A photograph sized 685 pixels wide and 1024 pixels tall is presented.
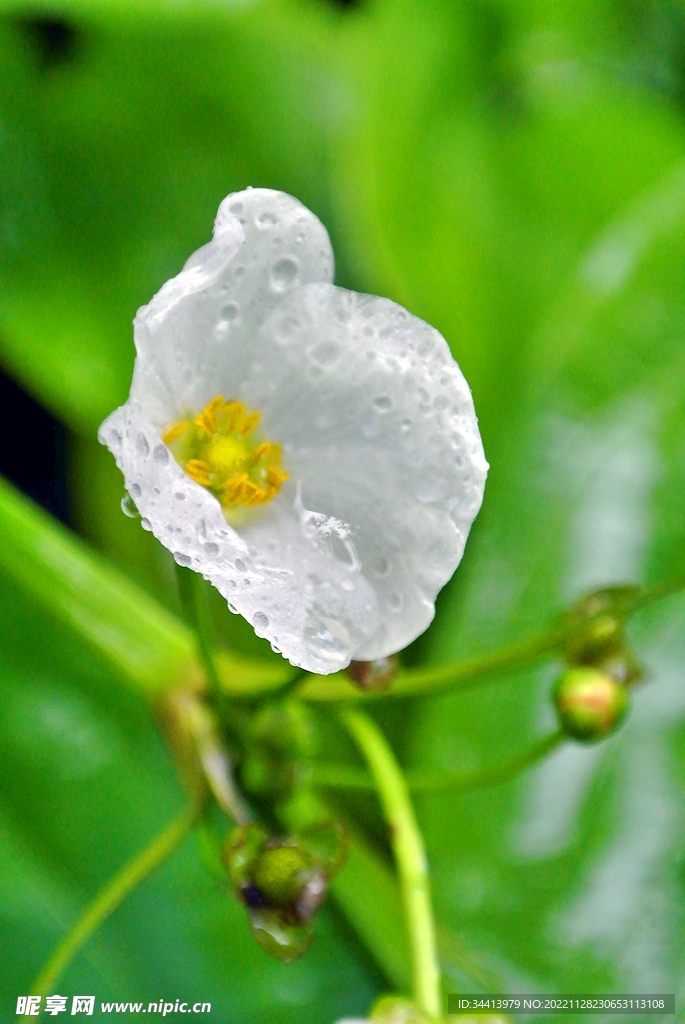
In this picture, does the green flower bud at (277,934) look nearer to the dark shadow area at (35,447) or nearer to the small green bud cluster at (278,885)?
the small green bud cluster at (278,885)

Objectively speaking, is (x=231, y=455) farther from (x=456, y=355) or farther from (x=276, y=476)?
(x=456, y=355)

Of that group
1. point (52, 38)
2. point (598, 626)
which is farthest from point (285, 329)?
point (52, 38)

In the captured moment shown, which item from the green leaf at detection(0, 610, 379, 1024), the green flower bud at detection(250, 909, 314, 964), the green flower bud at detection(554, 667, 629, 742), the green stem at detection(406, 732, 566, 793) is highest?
the green flower bud at detection(554, 667, 629, 742)

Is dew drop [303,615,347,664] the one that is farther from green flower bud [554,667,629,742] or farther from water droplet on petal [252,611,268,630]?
green flower bud [554,667,629,742]

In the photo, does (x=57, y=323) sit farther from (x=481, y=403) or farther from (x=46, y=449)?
(x=481, y=403)

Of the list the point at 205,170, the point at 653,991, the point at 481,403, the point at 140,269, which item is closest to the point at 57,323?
the point at 140,269

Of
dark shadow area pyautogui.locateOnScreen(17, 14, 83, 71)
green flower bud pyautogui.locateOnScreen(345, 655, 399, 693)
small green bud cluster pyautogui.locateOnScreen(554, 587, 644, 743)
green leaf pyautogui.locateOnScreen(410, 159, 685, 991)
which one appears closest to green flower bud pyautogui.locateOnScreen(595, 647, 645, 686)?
small green bud cluster pyautogui.locateOnScreen(554, 587, 644, 743)

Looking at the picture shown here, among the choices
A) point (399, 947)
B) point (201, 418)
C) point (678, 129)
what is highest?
point (678, 129)
